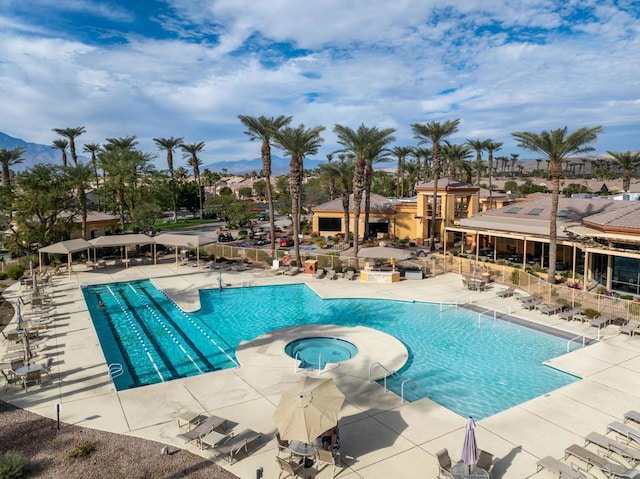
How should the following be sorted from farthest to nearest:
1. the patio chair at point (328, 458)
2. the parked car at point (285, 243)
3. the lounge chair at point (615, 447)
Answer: the parked car at point (285, 243)
the lounge chair at point (615, 447)
the patio chair at point (328, 458)

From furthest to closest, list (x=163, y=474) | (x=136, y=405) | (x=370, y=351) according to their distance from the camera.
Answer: (x=370, y=351), (x=136, y=405), (x=163, y=474)

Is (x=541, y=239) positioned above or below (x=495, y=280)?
above

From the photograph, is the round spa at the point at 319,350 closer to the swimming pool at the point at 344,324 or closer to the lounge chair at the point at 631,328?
the swimming pool at the point at 344,324

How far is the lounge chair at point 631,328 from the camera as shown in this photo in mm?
18891

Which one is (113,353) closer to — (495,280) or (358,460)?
(358,460)

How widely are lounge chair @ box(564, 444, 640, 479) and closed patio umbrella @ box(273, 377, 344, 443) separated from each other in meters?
5.45

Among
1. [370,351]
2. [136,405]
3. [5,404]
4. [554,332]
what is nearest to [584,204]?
[554,332]

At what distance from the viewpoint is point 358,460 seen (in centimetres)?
1021

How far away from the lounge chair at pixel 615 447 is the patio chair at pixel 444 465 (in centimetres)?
386

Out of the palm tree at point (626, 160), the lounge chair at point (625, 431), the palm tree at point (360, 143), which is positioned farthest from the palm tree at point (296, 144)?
the palm tree at point (626, 160)

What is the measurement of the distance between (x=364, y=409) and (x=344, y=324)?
8.88m

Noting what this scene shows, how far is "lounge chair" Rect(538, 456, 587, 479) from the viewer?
9281mm

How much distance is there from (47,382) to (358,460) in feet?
34.8

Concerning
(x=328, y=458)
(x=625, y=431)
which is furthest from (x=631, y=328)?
(x=328, y=458)
